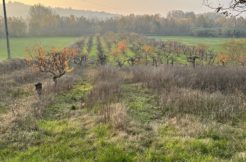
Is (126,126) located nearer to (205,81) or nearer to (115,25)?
(205,81)

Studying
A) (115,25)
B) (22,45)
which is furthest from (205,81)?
(115,25)

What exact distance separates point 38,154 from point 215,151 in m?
3.96

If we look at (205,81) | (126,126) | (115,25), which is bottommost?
(205,81)

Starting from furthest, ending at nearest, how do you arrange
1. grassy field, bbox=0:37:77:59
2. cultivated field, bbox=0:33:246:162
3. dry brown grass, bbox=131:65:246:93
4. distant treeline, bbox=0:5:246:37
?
distant treeline, bbox=0:5:246:37 → grassy field, bbox=0:37:77:59 → dry brown grass, bbox=131:65:246:93 → cultivated field, bbox=0:33:246:162

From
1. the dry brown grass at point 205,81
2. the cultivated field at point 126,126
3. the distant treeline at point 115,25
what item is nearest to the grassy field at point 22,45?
the distant treeline at point 115,25

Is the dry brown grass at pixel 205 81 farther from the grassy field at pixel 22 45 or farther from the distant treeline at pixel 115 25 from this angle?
the distant treeline at pixel 115 25

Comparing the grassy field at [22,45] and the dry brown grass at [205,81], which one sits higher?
the dry brown grass at [205,81]

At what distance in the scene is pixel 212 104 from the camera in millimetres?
10578

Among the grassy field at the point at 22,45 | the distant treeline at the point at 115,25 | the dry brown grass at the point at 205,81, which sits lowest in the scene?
the grassy field at the point at 22,45

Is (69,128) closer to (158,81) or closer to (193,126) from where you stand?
(193,126)

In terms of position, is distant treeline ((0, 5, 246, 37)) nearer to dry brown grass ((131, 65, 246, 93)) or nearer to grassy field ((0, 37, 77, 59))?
grassy field ((0, 37, 77, 59))

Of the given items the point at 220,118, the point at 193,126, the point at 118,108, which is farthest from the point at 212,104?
the point at 118,108

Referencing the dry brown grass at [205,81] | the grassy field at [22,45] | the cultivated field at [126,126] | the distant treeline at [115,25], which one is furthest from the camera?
the distant treeline at [115,25]

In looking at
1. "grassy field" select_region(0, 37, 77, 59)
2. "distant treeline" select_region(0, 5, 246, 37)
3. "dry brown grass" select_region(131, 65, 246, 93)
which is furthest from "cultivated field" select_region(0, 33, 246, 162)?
"distant treeline" select_region(0, 5, 246, 37)
